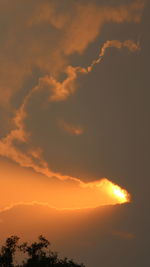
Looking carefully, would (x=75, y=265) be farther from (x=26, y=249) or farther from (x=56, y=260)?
(x=26, y=249)

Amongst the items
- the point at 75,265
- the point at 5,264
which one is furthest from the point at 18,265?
the point at 75,265

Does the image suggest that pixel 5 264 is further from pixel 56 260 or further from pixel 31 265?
pixel 56 260

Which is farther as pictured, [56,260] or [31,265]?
[56,260]

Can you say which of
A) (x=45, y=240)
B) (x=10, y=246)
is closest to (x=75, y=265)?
(x=45, y=240)

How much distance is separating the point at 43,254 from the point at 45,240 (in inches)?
153

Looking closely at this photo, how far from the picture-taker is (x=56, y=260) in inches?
3649

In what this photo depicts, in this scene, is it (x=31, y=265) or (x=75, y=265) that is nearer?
(x=31, y=265)

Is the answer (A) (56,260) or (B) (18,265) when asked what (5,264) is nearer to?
(B) (18,265)

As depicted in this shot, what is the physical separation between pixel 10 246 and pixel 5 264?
174 inches

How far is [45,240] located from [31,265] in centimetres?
707

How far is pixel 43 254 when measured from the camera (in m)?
89.8

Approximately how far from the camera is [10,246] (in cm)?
8769

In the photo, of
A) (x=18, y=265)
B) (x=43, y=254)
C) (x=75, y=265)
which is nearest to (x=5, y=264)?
(x=18, y=265)

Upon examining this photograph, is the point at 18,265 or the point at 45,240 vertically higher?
the point at 45,240
